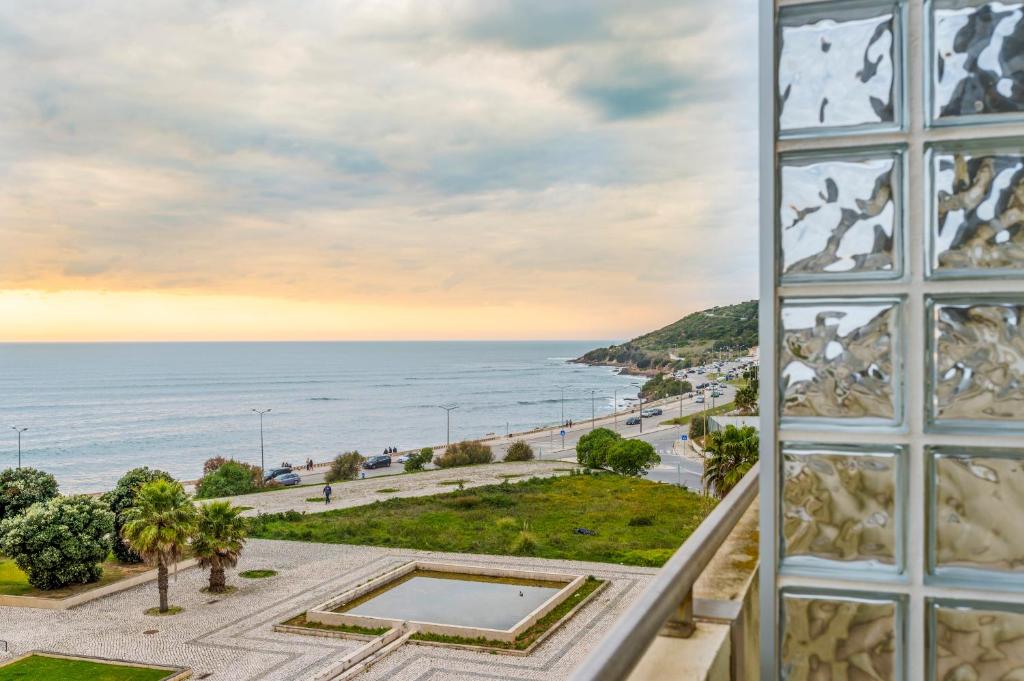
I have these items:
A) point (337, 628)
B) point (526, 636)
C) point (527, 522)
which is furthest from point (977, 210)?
point (527, 522)

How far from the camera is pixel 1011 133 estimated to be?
0.93m

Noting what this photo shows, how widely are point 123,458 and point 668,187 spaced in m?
31.9

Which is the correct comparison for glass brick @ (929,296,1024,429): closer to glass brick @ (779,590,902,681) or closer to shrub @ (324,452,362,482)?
glass brick @ (779,590,902,681)

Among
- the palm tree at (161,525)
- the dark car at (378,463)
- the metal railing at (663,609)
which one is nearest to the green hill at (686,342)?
the palm tree at (161,525)

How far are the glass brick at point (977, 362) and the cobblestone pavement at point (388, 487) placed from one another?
20.4 meters

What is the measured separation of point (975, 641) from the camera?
0.99 m

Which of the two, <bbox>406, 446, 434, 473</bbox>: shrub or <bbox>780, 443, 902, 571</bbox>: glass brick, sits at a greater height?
<bbox>780, 443, 902, 571</bbox>: glass brick

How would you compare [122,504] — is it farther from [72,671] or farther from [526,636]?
[526,636]

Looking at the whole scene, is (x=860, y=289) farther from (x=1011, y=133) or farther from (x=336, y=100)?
(x=336, y=100)

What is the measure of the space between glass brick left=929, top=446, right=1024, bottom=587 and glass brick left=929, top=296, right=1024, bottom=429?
45mm

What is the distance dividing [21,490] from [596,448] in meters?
15.9

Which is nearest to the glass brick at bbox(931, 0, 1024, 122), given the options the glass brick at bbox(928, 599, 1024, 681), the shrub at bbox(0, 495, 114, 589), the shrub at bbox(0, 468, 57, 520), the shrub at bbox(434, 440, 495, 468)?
the glass brick at bbox(928, 599, 1024, 681)

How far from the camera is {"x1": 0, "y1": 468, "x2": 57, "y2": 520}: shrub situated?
16.1 m

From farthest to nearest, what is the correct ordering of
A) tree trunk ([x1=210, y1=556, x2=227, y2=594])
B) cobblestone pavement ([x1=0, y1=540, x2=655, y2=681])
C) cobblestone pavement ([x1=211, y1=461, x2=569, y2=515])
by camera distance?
cobblestone pavement ([x1=211, y1=461, x2=569, y2=515]), tree trunk ([x1=210, y1=556, x2=227, y2=594]), cobblestone pavement ([x1=0, y1=540, x2=655, y2=681])
